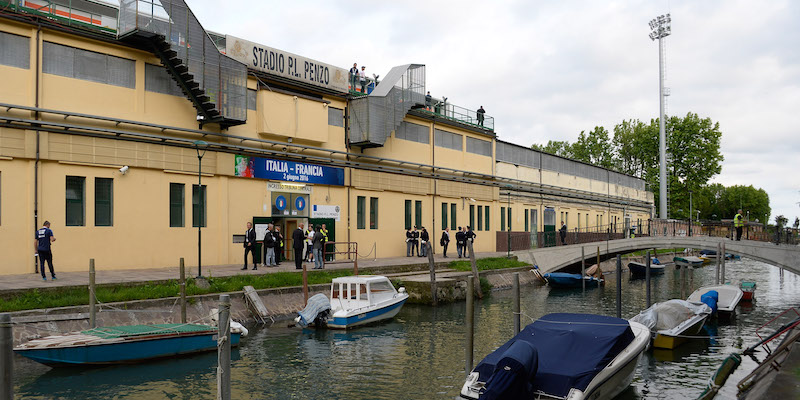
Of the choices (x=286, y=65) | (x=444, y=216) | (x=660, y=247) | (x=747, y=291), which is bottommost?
(x=747, y=291)

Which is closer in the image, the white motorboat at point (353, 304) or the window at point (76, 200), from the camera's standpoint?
the white motorboat at point (353, 304)

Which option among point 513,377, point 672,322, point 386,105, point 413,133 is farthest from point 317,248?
point 513,377

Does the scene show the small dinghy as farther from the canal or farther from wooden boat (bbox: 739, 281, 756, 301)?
wooden boat (bbox: 739, 281, 756, 301)

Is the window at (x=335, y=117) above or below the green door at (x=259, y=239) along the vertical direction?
above

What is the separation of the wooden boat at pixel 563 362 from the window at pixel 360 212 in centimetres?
2060

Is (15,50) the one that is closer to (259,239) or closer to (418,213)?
(259,239)

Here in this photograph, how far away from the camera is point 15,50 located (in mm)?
20375

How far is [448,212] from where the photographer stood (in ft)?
134

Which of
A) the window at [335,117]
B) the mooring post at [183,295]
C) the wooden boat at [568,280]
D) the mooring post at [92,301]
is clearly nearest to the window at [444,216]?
the wooden boat at [568,280]

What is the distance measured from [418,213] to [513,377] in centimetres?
2846

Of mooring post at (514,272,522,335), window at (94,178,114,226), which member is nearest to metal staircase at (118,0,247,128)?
window at (94,178,114,226)

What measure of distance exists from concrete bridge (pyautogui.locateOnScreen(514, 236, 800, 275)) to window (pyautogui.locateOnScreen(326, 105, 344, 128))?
15980 millimetres

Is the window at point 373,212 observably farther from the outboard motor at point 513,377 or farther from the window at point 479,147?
the outboard motor at point 513,377

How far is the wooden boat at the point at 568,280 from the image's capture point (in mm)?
36531
